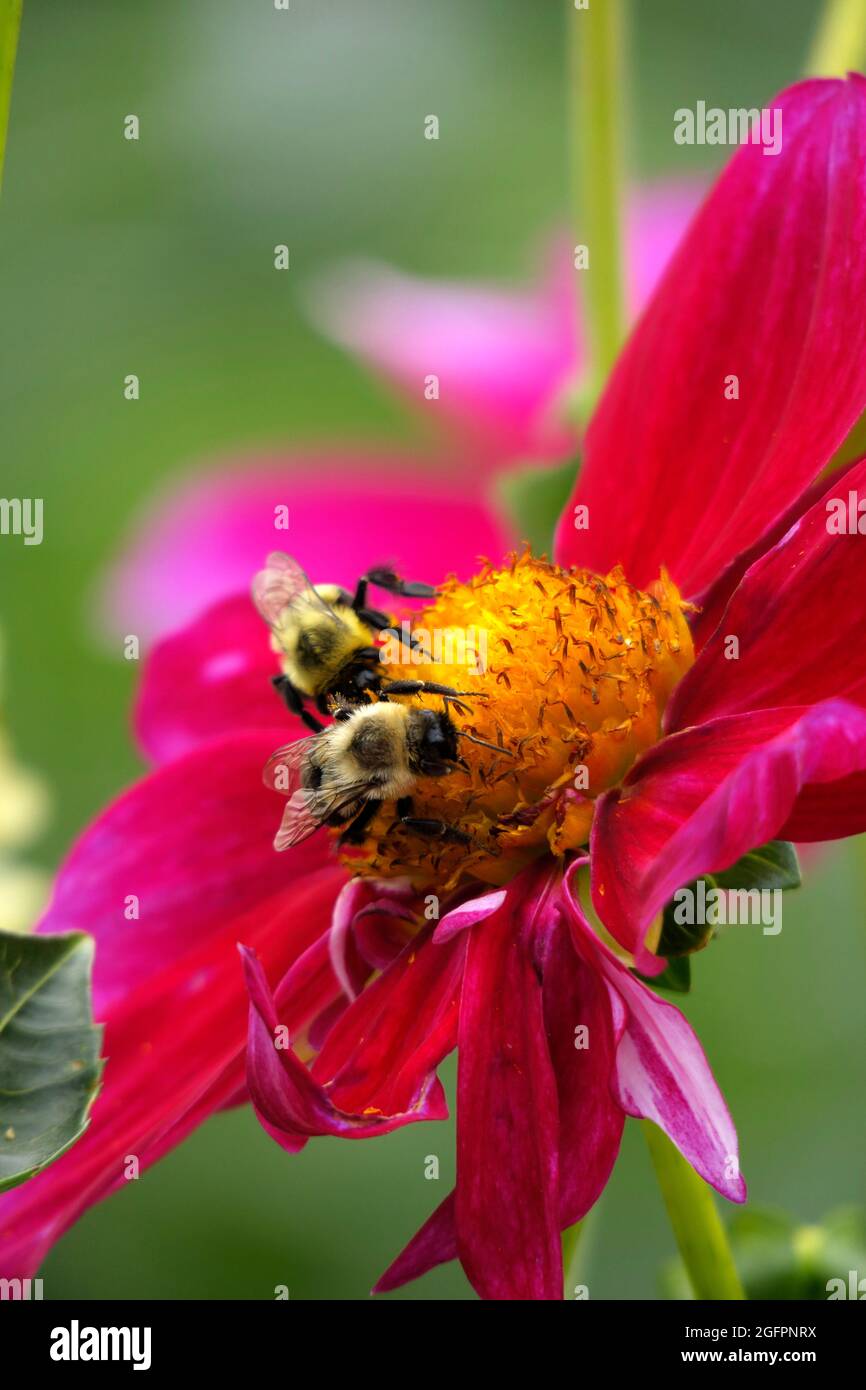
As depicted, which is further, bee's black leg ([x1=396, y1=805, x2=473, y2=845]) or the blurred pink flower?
the blurred pink flower

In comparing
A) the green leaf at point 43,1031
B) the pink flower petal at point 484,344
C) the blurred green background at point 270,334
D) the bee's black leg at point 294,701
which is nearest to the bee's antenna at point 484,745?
the bee's black leg at point 294,701

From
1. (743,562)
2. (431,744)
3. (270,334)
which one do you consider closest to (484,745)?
(431,744)

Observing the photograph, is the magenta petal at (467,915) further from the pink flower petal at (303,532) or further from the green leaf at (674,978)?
the pink flower petal at (303,532)

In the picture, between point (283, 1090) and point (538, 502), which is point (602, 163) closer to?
point (538, 502)

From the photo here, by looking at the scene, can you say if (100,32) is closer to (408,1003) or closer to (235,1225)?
(235,1225)

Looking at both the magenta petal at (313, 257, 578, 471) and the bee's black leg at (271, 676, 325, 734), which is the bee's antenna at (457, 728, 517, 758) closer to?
the bee's black leg at (271, 676, 325, 734)

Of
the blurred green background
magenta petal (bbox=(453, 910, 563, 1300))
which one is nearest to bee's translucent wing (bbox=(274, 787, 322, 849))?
magenta petal (bbox=(453, 910, 563, 1300))

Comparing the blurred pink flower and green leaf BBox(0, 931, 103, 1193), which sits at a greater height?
the blurred pink flower

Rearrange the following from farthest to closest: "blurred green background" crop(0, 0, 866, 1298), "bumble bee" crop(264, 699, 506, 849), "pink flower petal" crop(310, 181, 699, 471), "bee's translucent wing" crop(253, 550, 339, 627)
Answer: "blurred green background" crop(0, 0, 866, 1298) → "pink flower petal" crop(310, 181, 699, 471) → "bee's translucent wing" crop(253, 550, 339, 627) → "bumble bee" crop(264, 699, 506, 849)
